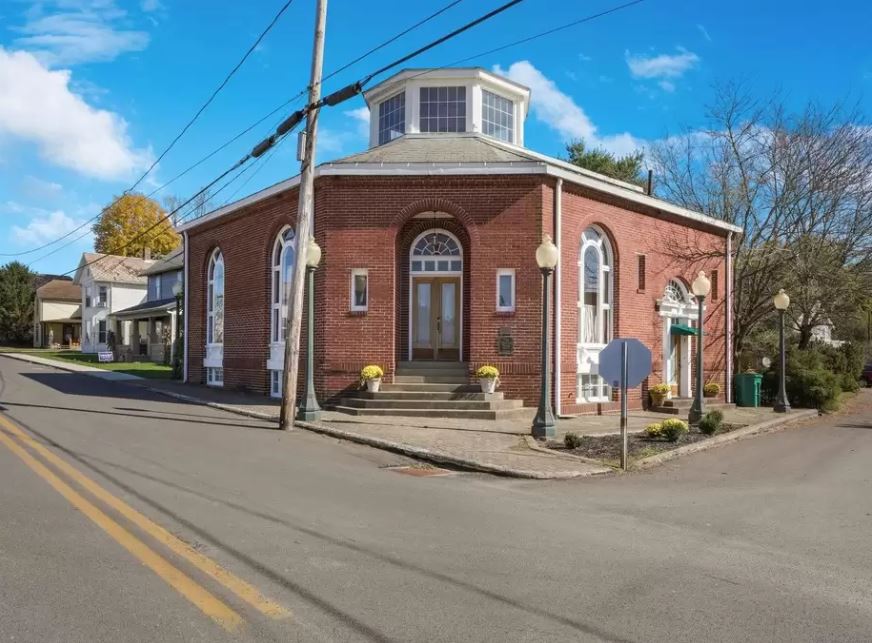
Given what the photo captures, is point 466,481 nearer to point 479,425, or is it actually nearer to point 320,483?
point 320,483

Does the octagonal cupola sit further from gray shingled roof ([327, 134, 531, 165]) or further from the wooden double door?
Answer: the wooden double door

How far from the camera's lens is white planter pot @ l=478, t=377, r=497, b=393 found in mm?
16531

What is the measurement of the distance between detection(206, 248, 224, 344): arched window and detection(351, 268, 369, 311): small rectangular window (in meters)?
7.17

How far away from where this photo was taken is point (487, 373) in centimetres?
1648

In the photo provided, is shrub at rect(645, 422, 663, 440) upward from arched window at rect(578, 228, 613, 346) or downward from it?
downward

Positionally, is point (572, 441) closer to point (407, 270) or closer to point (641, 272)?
point (407, 270)

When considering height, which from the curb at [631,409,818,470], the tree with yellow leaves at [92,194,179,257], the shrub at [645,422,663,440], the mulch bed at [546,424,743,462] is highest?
the tree with yellow leaves at [92,194,179,257]

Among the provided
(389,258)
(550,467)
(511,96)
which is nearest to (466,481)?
(550,467)

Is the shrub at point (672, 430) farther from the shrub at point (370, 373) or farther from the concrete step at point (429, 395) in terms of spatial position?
the shrub at point (370, 373)

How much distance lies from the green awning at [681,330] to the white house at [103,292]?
38.8m

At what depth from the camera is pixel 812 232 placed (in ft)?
79.6

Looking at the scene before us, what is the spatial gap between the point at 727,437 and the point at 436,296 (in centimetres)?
751

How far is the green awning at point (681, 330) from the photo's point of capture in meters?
21.0

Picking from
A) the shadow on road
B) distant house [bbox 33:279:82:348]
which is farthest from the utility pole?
distant house [bbox 33:279:82:348]
